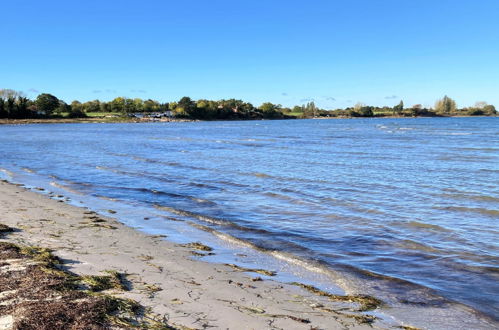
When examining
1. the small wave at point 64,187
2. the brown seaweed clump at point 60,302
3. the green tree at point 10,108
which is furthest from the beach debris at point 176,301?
the green tree at point 10,108

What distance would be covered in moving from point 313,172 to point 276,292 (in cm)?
1693

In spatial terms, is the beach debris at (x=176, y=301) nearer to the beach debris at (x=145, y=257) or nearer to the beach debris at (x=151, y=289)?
the beach debris at (x=151, y=289)

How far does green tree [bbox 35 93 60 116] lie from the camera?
174 metres

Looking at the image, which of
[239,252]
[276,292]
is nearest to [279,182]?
[239,252]

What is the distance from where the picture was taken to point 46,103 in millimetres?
174000

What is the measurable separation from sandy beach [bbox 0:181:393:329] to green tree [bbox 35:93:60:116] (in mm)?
182884

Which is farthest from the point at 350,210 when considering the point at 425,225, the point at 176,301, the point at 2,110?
the point at 2,110

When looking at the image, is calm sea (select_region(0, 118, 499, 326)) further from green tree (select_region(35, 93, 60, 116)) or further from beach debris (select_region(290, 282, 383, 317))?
green tree (select_region(35, 93, 60, 116))

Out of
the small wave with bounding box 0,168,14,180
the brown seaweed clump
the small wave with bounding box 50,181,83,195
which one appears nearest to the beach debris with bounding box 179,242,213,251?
the brown seaweed clump

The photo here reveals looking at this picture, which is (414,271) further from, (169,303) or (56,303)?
(56,303)

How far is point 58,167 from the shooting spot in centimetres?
2622

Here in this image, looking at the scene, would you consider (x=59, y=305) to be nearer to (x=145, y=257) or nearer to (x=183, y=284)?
(x=183, y=284)

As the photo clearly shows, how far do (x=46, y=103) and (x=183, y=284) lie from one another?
7462 inches

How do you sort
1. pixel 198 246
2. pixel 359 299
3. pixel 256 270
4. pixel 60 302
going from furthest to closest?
1. pixel 198 246
2. pixel 256 270
3. pixel 359 299
4. pixel 60 302
